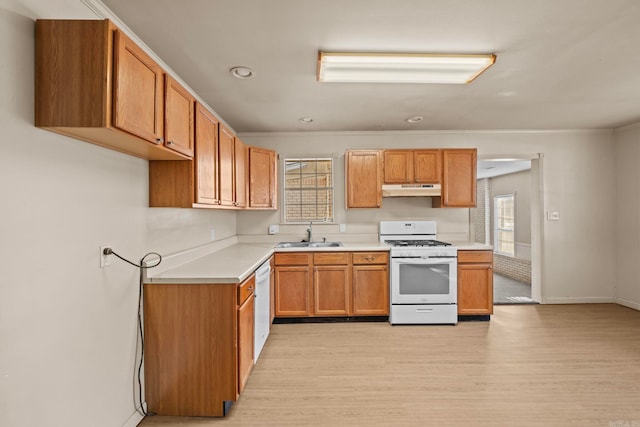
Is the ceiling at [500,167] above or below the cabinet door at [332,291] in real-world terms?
above

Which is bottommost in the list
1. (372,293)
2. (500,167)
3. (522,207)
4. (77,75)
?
(372,293)

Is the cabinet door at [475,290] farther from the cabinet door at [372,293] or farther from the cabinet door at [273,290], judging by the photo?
the cabinet door at [273,290]

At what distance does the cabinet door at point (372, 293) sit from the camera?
360 cm

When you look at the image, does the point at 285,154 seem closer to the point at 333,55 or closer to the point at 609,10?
the point at 333,55

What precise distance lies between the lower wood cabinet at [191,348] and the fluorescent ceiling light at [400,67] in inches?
67.3

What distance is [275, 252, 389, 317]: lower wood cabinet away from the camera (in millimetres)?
3568

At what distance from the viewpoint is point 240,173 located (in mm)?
3283

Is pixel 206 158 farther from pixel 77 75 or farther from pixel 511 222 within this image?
pixel 511 222

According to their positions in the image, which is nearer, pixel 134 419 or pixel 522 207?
pixel 134 419

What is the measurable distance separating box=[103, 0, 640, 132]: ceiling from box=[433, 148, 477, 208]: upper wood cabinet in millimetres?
661

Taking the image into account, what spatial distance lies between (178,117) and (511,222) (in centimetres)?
725

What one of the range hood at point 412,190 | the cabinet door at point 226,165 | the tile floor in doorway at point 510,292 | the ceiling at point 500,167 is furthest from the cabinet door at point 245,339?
the ceiling at point 500,167

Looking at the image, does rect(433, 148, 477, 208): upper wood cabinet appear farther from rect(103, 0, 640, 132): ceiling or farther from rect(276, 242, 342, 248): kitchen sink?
rect(276, 242, 342, 248): kitchen sink

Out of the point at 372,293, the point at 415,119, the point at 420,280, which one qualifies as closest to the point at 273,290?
the point at 372,293
